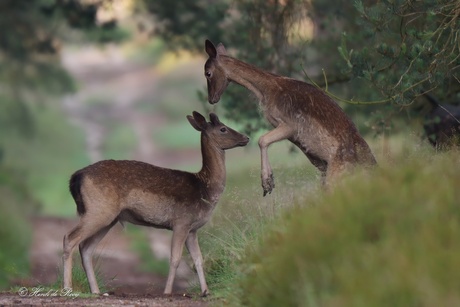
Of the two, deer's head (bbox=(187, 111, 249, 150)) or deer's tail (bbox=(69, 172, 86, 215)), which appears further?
deer's head (bbox=(187, 111, 249, 150))

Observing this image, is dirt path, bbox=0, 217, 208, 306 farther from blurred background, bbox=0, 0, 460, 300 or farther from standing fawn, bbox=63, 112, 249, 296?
standing fawn, bbox=63, 112, 249, 296

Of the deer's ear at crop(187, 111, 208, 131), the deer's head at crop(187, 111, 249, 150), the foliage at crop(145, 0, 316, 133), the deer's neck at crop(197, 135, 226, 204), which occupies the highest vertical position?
the foliage at crop(145, 0, 316, 133)

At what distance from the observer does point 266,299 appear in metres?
8.98

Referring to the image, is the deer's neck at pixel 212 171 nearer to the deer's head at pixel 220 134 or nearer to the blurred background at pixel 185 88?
the deer's head at pixel 220 134

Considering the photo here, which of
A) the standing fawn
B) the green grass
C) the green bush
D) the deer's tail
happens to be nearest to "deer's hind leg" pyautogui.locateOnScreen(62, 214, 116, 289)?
the standing fawn

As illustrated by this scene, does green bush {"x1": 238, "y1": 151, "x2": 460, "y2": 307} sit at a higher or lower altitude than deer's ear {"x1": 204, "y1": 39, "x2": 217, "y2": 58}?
lower

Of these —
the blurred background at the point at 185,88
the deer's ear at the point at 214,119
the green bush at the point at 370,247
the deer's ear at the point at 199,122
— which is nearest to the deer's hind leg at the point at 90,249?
the blurred background at the point at 185,88

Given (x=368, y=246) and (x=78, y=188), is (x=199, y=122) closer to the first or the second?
(x=78, y=188)

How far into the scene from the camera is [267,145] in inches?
501

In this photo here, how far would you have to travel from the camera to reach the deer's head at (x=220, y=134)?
13.9 metres

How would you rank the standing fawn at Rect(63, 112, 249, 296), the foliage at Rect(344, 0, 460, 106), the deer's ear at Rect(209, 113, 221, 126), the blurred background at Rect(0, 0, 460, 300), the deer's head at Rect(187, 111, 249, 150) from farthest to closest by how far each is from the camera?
the deer's ear at Rect(209, 113, 221, 126)
the deer's head at Rect(187, 111, 249, 150)
the blurred background at Rect(0, 0, 460, 300)
the foliage at Rect(344, 0, 460, 106)
the standing fawn at Rect(63, 112, 249, 296)

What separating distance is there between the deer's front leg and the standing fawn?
2.34 feet

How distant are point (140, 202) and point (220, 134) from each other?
4.80ft

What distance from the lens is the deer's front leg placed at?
12703 mm
